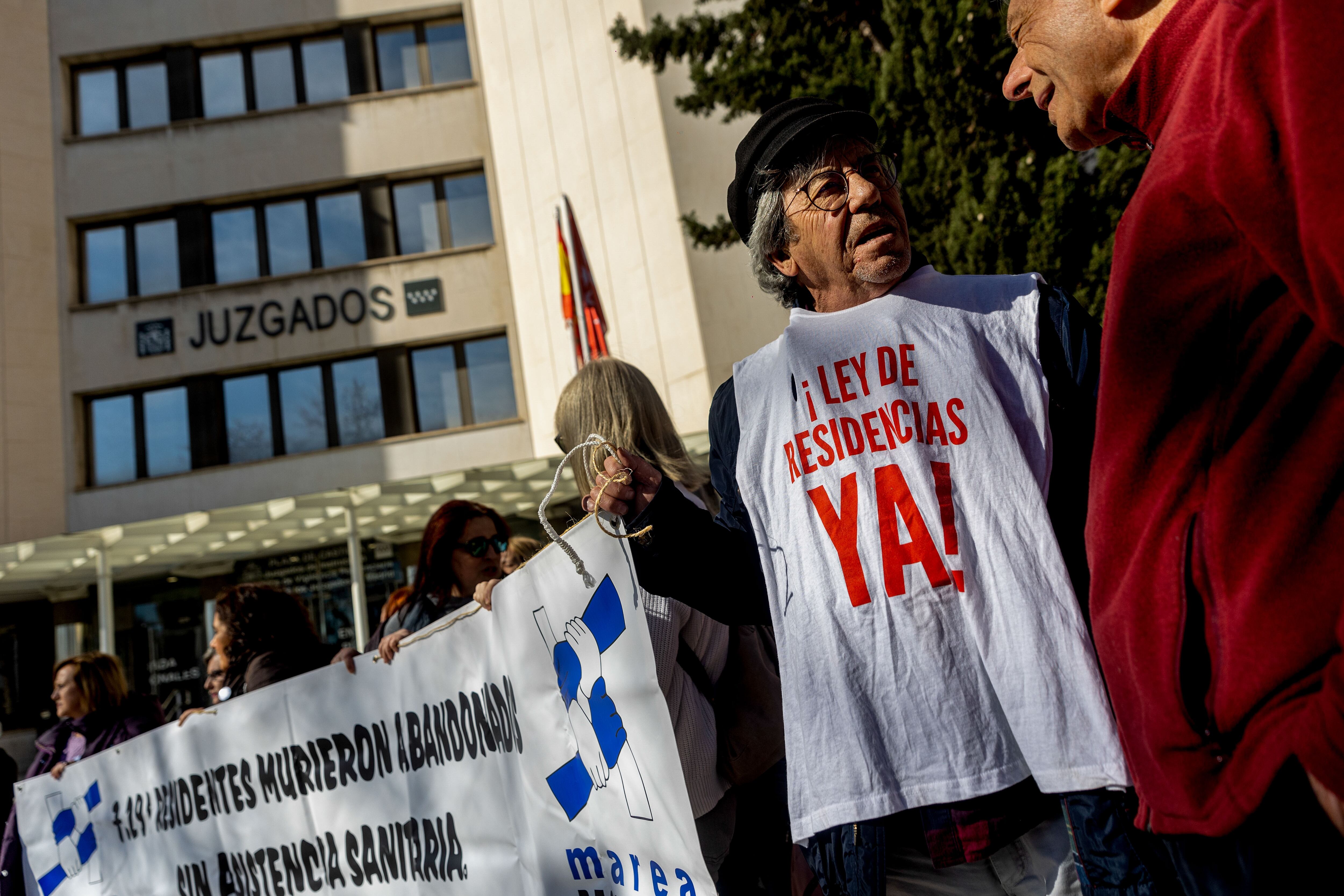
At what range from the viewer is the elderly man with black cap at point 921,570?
55.6 inches

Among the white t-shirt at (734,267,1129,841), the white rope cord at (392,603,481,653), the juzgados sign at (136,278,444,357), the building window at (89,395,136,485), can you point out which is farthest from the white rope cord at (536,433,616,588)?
the building window at (89,395,136,485)

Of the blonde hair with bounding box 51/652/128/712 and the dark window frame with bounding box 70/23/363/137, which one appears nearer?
the blonde hair with bounding box 51/652/128/712

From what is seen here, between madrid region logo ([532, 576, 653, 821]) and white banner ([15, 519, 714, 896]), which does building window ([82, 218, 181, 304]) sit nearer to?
white banner ([15, 519, 714, 896])

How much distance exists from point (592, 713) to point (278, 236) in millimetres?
16994

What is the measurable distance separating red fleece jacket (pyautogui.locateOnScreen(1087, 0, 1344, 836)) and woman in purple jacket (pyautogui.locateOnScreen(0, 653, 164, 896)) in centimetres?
520

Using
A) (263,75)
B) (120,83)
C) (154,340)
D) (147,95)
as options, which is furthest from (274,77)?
(154,340)

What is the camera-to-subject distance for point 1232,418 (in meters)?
0.86

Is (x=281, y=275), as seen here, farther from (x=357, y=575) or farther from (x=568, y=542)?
(x=568, y=542)

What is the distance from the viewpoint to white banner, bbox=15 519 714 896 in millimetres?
2049

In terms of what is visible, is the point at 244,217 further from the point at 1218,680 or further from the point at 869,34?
the point at 1218,680

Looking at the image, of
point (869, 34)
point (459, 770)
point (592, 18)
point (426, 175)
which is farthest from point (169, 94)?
point (459, 770)

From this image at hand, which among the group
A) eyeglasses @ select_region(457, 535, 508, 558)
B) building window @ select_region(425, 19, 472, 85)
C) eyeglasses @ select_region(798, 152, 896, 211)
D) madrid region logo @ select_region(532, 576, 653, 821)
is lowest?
madrid region logo @ select_region(532, 576, 653, 821)

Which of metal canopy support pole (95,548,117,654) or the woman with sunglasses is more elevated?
metal canopy support pole (95,548,117,654)

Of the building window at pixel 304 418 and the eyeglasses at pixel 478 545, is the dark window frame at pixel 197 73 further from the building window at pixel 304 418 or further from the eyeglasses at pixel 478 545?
the eyeglasses at pixel 478 545
